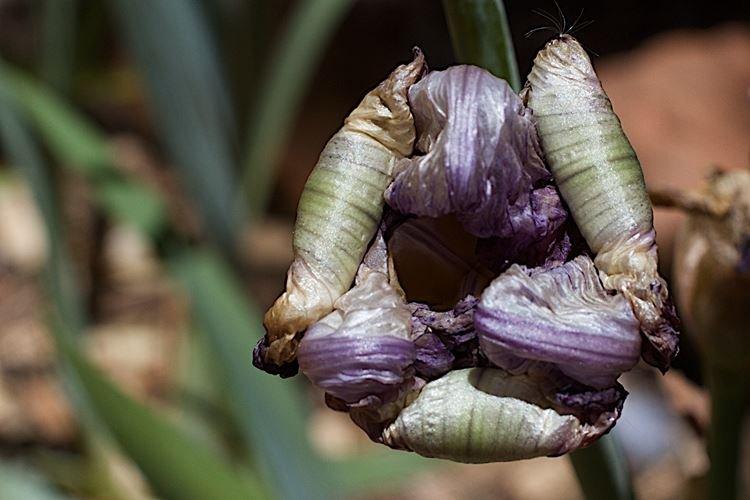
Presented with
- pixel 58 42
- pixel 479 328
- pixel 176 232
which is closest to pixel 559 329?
pixel 479 328

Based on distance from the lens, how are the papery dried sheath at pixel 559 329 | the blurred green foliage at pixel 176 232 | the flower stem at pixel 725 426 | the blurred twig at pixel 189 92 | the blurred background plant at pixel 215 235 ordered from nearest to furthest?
the papery dried sheath at pixel 559 329
the flower stem at pixel 725 426
the blurred green foliage at pixel 176 232
the blurred background plant at pixel 215 235
the blurred twig at pixel 189 92

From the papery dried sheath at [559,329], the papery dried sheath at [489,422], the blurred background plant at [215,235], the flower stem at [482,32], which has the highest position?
the flower stem at [482,32]

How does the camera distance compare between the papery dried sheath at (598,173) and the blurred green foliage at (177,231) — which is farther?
the blurred green foliage at (177,231)

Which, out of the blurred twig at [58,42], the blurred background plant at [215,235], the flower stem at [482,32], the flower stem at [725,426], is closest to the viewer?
Result: the flower stem at [482,32]

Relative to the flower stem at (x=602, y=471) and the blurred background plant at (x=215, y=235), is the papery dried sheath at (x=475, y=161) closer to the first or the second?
the flower stem at (x=602, y=471)

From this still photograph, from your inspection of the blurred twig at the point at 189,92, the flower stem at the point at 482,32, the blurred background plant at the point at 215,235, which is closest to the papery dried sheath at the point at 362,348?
the flower stem at the point at 482,32

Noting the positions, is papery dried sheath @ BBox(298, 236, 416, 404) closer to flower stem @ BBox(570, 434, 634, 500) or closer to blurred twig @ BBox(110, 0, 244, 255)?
flower stem @ BBox(570, 434, 634, 500)

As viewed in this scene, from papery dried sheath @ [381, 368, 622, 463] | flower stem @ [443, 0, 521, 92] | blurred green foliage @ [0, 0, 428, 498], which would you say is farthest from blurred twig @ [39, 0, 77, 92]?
papery dried sheath @ [381, 368, 622, 463]

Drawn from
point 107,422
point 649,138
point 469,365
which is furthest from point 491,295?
point 649,138
